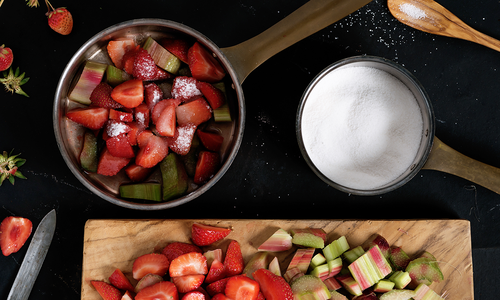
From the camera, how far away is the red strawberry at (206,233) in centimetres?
125

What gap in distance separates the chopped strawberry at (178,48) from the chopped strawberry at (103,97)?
0.82ft

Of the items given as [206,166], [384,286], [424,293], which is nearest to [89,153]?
[206,166]

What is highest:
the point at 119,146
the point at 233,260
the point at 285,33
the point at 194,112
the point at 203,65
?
the point at 285,33

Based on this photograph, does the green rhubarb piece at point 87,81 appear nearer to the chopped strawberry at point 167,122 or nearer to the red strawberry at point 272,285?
the chopped strawberry at point 167,122

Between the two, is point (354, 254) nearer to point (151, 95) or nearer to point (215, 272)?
point (215, 272)

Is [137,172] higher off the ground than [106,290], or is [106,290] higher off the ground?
[137,172]

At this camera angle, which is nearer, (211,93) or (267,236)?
(211,93)

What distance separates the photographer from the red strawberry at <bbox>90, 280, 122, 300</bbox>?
1.25 metres

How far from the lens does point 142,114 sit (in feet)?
3.75

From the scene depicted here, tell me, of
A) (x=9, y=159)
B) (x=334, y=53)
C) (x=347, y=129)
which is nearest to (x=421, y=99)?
(x=347, y=129)

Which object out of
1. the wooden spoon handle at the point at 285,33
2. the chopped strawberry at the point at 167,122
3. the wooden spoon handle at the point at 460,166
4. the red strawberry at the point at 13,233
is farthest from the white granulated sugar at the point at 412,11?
the red strawberry at the point at 13,233

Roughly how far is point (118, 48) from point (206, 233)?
0.73 meters

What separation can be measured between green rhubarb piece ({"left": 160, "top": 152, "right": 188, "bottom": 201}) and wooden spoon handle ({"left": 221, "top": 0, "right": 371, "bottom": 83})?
14.6 inches

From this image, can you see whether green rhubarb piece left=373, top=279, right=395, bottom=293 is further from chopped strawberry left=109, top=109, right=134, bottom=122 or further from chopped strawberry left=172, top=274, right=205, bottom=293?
chopped strawberry left=109, top=109, right=134, bottom=122
